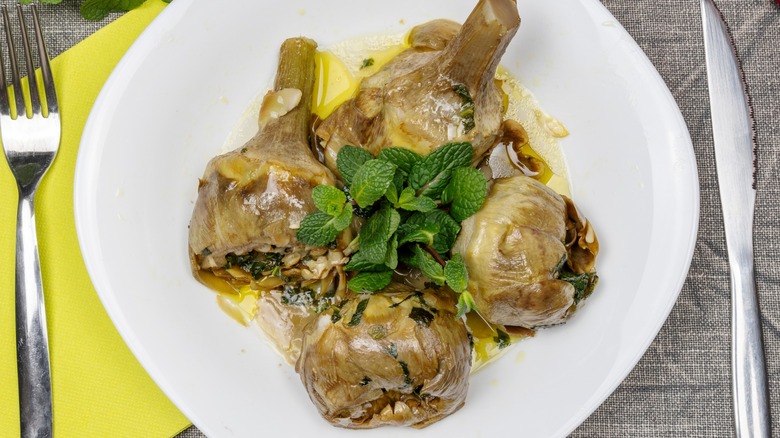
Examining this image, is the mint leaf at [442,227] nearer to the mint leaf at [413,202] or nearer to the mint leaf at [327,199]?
the mint leaf at [413,202]

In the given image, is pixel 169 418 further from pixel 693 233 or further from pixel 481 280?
pixel 693 233

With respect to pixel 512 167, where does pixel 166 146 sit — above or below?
above

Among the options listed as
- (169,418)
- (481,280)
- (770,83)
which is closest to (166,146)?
(169,418)

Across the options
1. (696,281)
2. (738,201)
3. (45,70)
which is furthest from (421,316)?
(45,70)

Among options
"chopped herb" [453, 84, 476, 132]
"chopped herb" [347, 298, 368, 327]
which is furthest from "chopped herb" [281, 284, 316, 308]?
"chopped herb" [453, 84, 476, 132]

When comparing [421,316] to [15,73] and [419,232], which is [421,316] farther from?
[15,73]

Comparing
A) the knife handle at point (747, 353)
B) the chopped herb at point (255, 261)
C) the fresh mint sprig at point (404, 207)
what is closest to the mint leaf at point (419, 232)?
the fresh mint sprig at point (404, 207)
